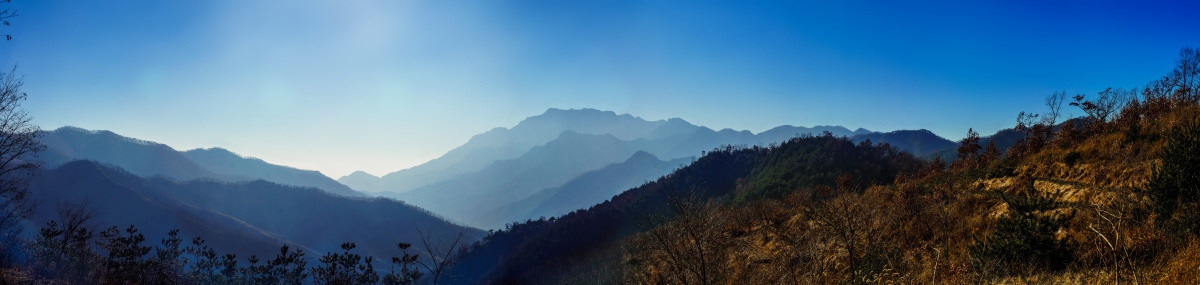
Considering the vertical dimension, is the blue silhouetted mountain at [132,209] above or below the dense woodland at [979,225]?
above

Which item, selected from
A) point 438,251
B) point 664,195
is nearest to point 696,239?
point 438,251

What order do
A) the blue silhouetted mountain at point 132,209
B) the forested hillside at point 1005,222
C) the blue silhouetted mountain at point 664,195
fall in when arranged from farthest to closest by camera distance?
the blue silhouetted mountain at point 132,209
the blue silhouetted mountain at point 664,195
the forested hillside at point 1005,222

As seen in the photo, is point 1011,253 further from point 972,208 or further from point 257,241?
point 257,241

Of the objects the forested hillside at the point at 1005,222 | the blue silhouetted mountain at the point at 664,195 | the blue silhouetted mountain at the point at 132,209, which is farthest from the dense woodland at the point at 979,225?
the blue silhouetted mountain at the point at 132,209

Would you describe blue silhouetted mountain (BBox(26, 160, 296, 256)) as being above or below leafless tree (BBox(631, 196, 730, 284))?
above

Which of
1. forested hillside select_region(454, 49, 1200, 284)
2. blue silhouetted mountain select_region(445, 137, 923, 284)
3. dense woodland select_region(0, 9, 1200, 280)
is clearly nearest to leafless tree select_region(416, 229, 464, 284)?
dense woodland select_region(0, 9, 1200, 280)

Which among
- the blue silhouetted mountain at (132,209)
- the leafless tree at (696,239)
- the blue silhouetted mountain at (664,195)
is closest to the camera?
the leafless tree at (696,239)

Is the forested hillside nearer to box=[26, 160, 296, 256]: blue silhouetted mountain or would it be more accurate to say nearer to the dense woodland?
the dense woodland

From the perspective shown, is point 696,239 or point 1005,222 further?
point 696,239

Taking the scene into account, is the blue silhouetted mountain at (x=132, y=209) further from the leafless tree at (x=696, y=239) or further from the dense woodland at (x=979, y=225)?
the leafless tree at (x=696, y=239)

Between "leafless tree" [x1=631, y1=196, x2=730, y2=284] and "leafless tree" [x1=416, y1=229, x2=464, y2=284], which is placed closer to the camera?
"leafless tree" [x1=416, y1=229, x2=464, y2=284]

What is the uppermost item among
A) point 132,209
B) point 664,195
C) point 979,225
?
point 132,209

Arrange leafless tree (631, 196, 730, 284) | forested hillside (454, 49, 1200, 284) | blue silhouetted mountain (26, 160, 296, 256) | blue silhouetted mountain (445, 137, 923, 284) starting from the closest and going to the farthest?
forested hillside (454, 49, 1200, 284) < leafless tree (631, 196, 730, 284) < blue silhouetted mountain (445, 137, 923, 284) < blue silhouetted mountain (26, 160, 296, 256)

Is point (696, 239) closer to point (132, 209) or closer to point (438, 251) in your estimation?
point (438, 251)
